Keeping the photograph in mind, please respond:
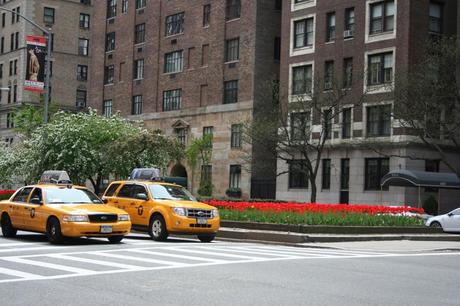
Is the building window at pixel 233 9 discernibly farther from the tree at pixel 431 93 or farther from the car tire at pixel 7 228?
the car tire at pixel 7 228

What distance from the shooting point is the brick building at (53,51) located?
8744 centimetres

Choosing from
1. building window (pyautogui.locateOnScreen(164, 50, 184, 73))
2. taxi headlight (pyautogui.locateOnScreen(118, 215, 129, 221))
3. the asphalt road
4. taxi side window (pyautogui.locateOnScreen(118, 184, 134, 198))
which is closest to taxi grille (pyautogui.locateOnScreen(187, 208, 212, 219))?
taxi headlight (pyautogui.locateOnScreen(118, 215, 129, 221))

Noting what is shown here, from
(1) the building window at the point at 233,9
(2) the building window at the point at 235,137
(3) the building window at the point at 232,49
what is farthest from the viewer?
(1) the building window at the point at 233,9

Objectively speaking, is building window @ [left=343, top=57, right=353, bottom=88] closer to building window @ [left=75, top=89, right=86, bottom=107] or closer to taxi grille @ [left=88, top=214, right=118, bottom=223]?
taxi grille @ [left=88, top=214, right=118, bottom=223]

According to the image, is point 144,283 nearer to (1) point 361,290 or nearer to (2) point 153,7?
(1) point 361,290

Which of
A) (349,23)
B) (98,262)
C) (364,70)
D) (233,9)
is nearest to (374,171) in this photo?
(364,70)

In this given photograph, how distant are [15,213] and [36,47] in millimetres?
17006

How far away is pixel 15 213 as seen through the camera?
21750mm

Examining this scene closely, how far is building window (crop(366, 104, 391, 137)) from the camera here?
48.5 meters

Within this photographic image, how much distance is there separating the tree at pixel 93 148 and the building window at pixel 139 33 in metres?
26.5

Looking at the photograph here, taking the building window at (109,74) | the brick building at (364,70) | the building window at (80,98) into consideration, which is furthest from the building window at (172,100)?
the building window at (80,98)

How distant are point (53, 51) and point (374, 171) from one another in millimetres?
51395

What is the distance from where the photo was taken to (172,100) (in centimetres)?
6631

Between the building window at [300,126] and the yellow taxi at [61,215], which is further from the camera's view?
the building window at [300,126]
